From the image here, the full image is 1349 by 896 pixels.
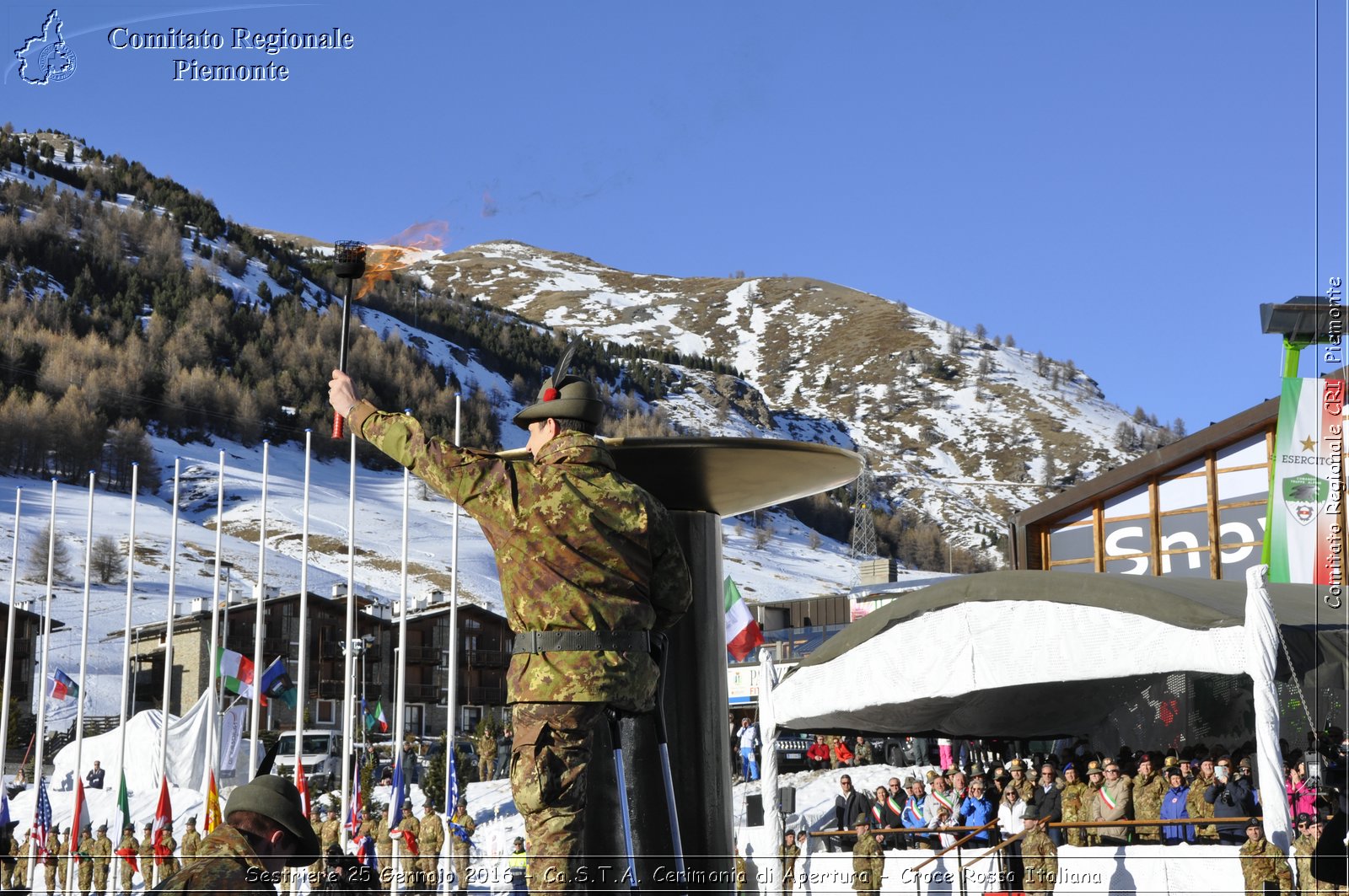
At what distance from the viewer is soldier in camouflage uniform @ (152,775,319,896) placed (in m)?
3.42

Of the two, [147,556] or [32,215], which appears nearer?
[147,556]

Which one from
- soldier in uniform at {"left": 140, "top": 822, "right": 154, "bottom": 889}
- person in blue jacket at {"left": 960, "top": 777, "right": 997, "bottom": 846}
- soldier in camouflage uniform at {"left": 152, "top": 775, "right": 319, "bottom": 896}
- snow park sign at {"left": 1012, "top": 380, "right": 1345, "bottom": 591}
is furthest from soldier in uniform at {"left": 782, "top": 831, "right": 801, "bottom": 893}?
soldier in camouflage uniform at {"left": 152, "top": 775, "right": 319, "bottom": 896}

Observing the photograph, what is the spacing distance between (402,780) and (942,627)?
10.6 m

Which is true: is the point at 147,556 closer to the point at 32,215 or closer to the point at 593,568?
the point at 593,568

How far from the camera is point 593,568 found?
15.3 feet

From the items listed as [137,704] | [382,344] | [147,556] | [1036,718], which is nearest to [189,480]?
[147,556]

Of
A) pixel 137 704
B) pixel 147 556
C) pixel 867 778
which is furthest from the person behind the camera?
pixel 147 556

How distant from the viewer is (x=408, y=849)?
21.6m

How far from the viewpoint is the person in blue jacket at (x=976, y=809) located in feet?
52.4

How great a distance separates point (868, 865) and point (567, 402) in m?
11.7

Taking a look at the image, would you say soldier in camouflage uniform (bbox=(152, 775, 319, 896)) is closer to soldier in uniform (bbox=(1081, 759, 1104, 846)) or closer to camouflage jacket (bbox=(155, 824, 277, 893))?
camouflage jacket (bbox=(155, 824, 277, 893))

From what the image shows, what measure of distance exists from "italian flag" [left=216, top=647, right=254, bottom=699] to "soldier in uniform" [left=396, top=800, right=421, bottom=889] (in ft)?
24.6

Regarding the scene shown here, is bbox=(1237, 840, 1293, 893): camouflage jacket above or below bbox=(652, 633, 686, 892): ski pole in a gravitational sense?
below

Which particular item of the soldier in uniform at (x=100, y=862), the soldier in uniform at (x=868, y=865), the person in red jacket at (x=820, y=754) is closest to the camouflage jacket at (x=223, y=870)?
the soldier in uniform at (x=868, y=865)
